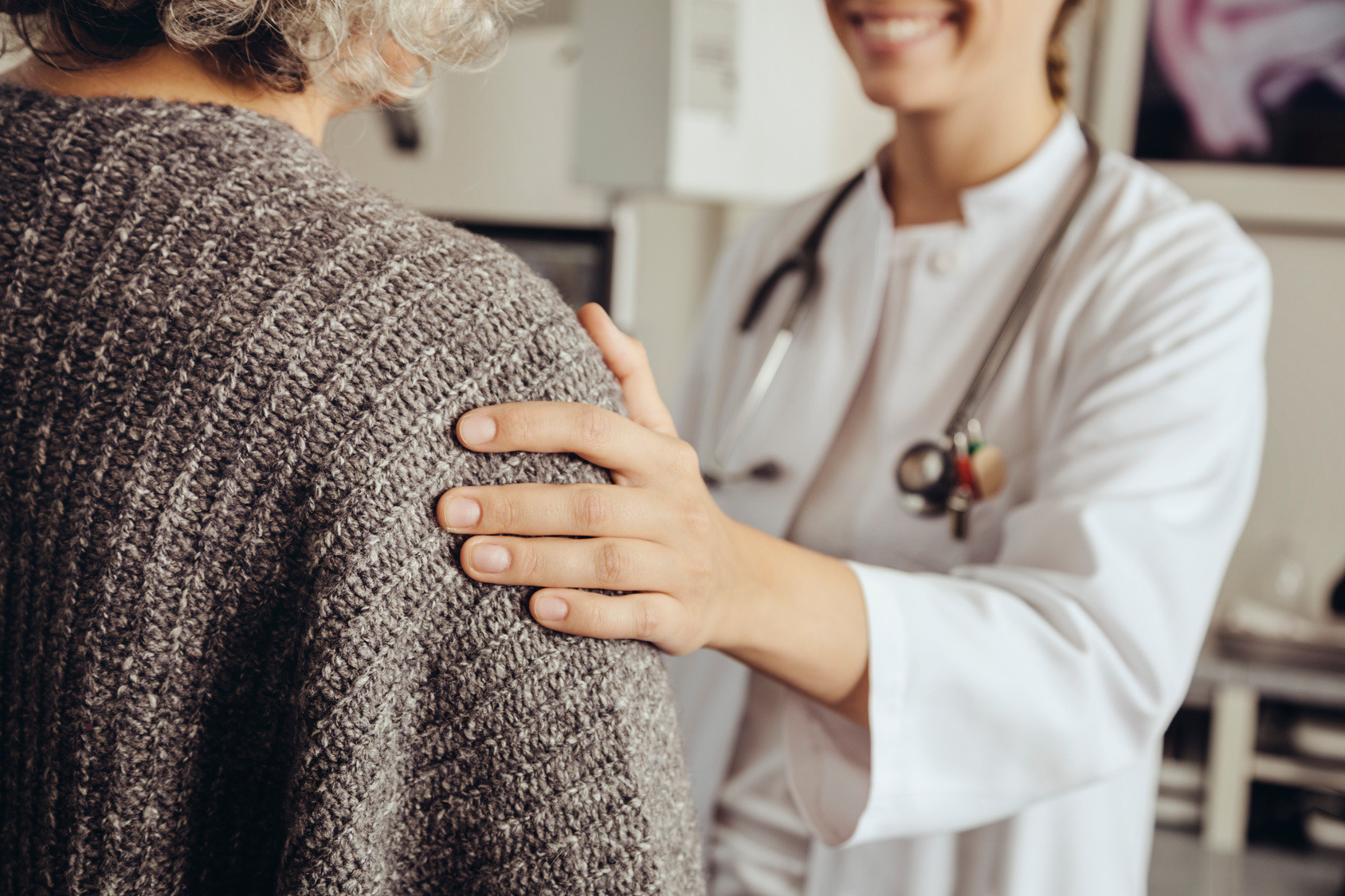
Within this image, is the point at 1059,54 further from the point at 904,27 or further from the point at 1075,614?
the point at 1075,614

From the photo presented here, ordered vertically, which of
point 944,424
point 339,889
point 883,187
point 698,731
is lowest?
point 339,889

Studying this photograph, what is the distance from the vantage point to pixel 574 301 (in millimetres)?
1833

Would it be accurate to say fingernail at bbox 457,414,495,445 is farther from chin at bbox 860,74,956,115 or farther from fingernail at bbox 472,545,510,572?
chin at bbox 860,74,956,115

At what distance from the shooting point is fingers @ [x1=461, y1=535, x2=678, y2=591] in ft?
1.50

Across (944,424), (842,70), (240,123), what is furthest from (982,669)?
(842,70)

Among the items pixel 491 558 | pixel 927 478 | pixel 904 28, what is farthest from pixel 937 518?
pixel 491 558

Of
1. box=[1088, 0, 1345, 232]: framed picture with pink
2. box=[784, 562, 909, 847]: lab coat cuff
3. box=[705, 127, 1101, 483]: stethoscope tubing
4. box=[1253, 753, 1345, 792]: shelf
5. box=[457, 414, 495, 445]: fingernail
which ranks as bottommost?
box=[784, 562, 909, 847]: lab coat cuff

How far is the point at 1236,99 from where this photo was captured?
205cm

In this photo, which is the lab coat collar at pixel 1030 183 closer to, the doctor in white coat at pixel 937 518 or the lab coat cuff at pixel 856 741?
the doctor in white coat at pixel 937 518

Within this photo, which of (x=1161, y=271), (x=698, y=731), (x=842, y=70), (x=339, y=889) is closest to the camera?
(x=339, y=889)

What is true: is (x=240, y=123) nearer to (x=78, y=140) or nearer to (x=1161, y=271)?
(x=78, y=140)

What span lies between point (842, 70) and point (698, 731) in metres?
1.78

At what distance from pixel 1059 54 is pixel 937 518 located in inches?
20.2

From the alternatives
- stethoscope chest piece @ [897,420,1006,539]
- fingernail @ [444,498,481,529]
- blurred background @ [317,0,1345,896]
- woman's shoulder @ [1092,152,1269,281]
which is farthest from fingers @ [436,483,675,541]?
blurred background @ [317,0,1345,896]
